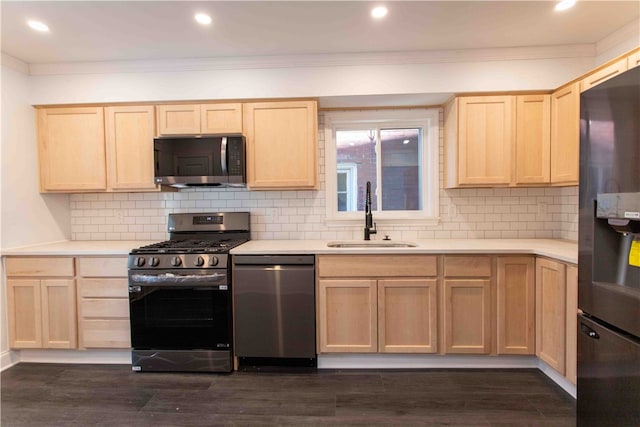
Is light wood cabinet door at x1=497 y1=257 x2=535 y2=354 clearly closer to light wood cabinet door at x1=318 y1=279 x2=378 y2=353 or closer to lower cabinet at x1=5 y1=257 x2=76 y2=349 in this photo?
light wood cabinet door at x1=318 y1=279 x2=378 y2=353

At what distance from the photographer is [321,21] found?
7.30 ft

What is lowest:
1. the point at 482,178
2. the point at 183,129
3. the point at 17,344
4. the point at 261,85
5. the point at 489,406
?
the point at 489,406

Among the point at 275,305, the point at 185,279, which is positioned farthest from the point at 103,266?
the point at 275,305

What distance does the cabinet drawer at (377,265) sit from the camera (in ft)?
8.07

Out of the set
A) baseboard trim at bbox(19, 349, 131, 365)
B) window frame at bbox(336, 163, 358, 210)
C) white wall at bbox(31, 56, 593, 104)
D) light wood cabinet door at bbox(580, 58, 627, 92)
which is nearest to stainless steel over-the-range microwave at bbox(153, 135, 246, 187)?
white wall at bbox(31, 56, 593, 104)

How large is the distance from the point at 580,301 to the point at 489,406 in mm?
963

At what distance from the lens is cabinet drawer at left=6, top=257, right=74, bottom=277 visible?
2598 mm

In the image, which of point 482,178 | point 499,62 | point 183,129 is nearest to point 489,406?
point 482,178

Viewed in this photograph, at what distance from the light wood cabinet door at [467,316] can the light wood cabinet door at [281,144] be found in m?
1.40

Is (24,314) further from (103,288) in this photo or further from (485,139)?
(485,139)

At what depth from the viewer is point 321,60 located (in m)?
2.70

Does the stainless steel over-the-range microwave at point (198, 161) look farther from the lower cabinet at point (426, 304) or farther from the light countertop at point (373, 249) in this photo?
the lower cabinet at point (426, 304)

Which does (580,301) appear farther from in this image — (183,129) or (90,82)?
(90,82)

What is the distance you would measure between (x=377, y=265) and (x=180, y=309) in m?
1.52
